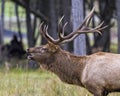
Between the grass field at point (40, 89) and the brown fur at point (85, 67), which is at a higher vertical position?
the brown fur at point (85, 67)

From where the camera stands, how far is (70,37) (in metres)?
11.0

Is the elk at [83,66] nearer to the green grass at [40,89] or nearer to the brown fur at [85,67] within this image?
the brown fur at [85,67]

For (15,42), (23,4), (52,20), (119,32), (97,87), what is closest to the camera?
(97,87)

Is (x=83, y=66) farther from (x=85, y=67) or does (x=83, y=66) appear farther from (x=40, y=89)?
(x=40, y=89)

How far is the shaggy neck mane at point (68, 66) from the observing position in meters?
10.6


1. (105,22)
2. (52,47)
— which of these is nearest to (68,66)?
(52,47)

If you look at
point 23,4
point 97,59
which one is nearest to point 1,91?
point 97,59

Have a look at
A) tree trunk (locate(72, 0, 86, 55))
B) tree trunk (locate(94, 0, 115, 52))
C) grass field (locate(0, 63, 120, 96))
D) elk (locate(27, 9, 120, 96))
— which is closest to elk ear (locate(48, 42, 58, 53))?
elk (locate(27, 9, 120, 96))

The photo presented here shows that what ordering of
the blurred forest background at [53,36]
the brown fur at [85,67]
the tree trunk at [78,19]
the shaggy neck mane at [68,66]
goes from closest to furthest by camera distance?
the brown fur at [85,67] < the shaggy neck mane at [68,66] < the blurred forest background at [53,36] < the tree trunk at [78,19]

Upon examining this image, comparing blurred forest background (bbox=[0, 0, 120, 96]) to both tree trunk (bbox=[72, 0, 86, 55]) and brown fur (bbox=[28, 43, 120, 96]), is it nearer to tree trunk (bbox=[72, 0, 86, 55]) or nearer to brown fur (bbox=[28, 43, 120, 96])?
tree trunk (bbox=[72, 0, 86, 55])

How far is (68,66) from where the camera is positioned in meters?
10.8

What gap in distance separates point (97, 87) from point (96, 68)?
0.34 meters

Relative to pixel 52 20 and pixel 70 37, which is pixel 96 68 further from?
pixel 52 20

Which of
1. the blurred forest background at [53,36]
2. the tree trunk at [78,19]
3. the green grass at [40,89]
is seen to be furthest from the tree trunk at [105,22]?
the green grass at [40,89]
